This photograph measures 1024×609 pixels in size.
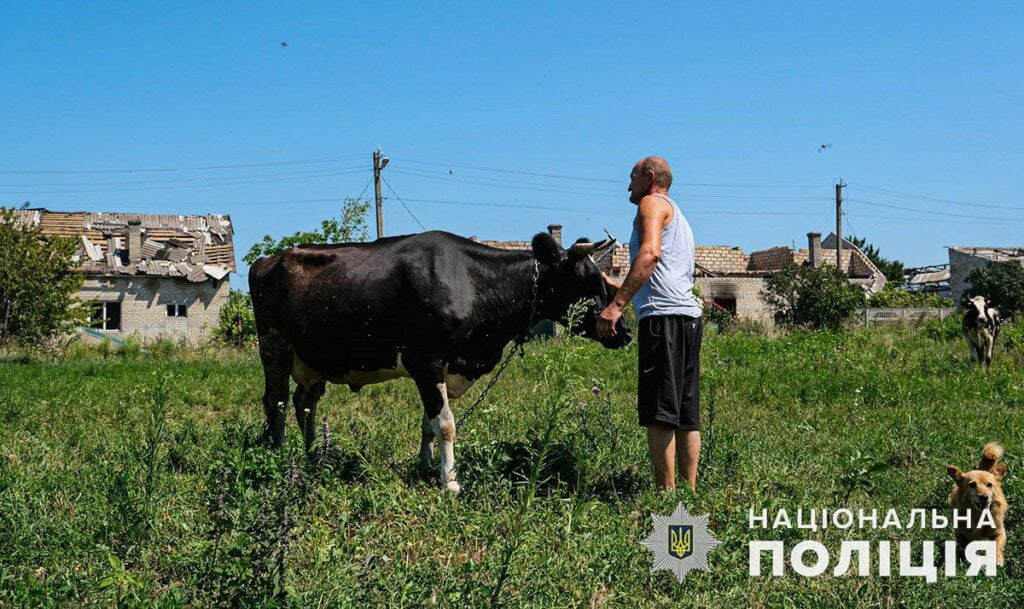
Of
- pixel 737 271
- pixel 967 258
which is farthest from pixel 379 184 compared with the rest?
pixel 967 258

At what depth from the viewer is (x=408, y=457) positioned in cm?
718

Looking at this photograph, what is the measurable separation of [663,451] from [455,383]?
1.82 meters

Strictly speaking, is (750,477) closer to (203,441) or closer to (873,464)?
(873,464)

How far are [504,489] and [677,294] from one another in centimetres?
157

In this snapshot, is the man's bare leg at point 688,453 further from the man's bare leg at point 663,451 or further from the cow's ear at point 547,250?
the cow's ear at point 547,250

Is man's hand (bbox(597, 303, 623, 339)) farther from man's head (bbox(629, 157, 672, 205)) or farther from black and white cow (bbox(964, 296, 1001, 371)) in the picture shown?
black and white cow (bbox(964, 296, 1001, 371))

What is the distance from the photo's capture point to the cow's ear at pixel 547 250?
6.83 metres

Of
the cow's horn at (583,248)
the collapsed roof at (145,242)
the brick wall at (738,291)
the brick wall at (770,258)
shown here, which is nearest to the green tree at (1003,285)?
the brick wall at (738,291)

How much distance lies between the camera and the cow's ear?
6.83 metres

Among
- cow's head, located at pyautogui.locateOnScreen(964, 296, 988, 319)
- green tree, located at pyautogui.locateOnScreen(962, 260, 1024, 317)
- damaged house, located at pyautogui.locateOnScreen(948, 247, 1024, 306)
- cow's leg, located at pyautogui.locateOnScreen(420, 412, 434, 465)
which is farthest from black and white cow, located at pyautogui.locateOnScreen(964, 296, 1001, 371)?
damaged house, located at pyautogui.locateOnScreen(948, 247, 1024, 306)

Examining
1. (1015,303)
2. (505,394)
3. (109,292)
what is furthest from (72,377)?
(1015,303)

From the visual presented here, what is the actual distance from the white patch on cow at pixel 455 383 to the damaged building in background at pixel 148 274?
36.3m

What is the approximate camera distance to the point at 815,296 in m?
35.3

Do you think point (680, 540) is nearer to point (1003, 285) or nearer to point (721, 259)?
point (1003, 285)
